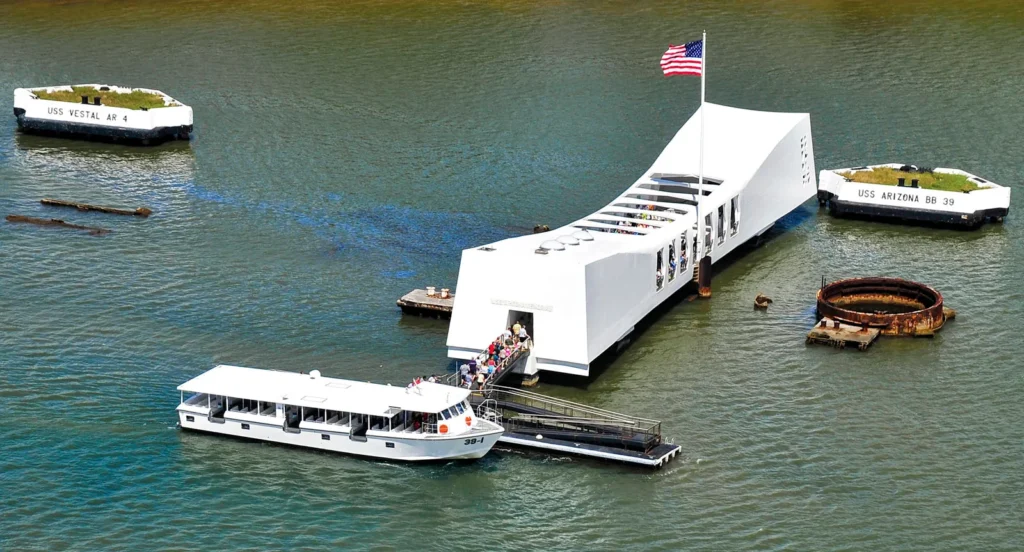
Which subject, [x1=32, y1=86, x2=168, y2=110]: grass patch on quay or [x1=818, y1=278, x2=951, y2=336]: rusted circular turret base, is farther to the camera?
[x1=32, y1=86, x2=168, y2=110]: grass patch on quay

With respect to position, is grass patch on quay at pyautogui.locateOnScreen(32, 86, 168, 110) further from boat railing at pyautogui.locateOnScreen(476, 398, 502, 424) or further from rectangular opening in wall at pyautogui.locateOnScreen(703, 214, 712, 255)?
boat railing at pyautogui.locateOnScreen(476, 398, 502, 424)

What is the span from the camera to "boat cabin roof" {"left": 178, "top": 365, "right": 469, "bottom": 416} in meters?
62.4

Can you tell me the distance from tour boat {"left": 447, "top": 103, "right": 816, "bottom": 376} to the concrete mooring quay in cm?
751

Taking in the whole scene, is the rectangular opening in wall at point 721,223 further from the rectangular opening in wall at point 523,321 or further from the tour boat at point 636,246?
the rectangular opening in wall at point 523,321

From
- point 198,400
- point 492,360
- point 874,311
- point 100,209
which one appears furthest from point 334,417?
point 100,209

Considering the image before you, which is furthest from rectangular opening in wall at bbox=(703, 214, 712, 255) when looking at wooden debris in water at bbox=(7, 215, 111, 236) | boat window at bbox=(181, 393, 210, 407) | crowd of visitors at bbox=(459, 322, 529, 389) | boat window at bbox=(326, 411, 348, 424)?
wooden debris in water at bbox=(7, 215, 111, 236)

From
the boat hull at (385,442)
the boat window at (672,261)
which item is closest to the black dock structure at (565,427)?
the boat hull at (385,442)

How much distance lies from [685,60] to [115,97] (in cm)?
5120

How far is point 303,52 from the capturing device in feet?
439

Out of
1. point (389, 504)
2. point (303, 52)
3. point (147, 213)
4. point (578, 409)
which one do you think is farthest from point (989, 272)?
point (303, 52)

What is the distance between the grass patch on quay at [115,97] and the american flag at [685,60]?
4652 cm

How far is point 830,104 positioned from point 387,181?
1432 inches

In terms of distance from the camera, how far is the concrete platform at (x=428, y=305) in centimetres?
7894

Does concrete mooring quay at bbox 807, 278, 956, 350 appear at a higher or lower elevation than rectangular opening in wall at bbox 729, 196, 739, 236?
lower
